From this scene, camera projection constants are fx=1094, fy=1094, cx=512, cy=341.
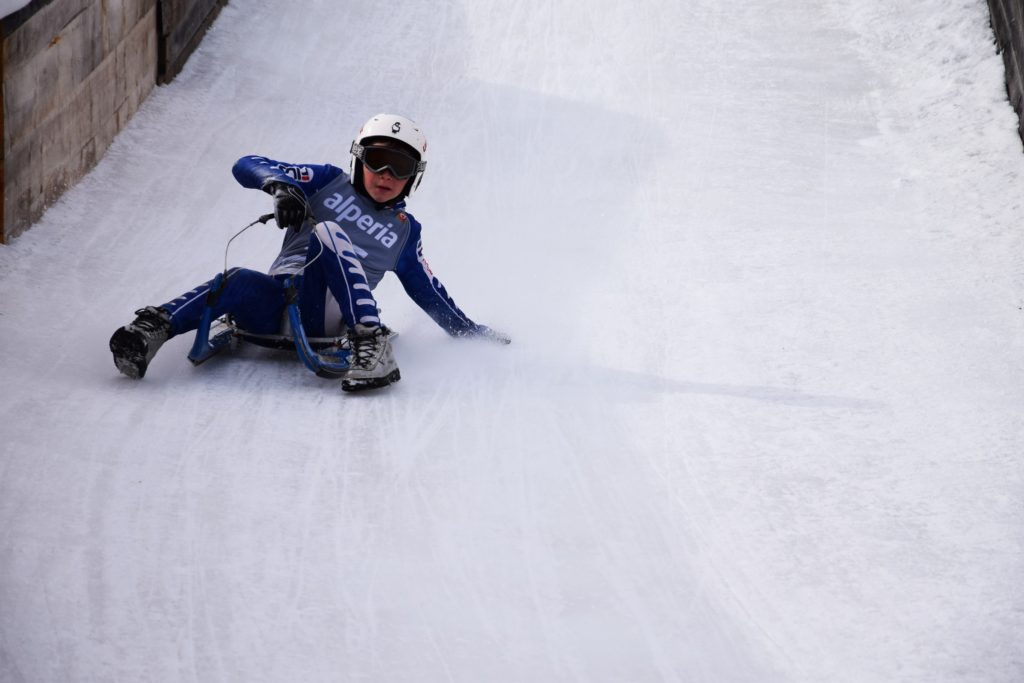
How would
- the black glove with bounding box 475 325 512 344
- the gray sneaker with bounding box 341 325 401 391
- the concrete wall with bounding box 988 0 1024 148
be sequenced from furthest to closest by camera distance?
the concrete wall with bounding box 988 0 1024 148 < the black glove with bounding box 475 325 512 344 < the gray sneaker with bounding box 341 325 401 391

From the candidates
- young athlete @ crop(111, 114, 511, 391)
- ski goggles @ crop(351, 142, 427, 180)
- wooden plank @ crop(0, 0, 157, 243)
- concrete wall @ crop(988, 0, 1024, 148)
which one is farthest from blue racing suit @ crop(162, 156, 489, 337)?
concrete wall @ crop(988, 0, 1024, 148)

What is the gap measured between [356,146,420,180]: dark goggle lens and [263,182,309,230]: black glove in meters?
0.38

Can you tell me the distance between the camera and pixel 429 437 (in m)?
3.70

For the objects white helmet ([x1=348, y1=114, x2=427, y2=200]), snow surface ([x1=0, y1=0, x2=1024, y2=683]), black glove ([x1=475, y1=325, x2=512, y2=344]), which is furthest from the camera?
black glove ([x1=475, y1=325, x2=512, y2=344])

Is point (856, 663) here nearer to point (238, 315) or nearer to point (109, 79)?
point (238, 315)

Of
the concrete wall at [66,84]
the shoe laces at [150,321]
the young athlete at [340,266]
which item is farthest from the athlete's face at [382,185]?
the concrete wall at [66,84]

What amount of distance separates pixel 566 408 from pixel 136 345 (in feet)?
5.12

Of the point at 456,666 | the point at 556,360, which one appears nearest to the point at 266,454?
the point at 456,666

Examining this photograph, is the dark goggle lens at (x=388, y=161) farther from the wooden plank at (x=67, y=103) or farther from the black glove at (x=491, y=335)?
the wooden plank at (x=67, y=103)

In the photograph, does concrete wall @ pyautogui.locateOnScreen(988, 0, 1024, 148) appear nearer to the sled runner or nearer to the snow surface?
the snow surface

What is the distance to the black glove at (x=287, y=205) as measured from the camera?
13.1 ft

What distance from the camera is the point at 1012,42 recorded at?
7441mm

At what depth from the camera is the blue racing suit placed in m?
4.03

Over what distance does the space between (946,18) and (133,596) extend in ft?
26.8
